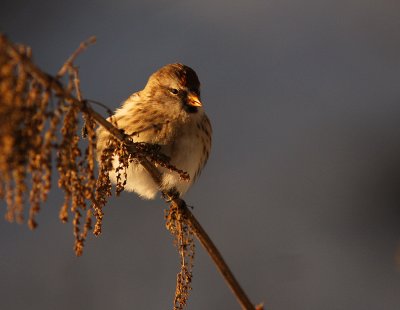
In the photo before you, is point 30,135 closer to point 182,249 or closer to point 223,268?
point 223,268

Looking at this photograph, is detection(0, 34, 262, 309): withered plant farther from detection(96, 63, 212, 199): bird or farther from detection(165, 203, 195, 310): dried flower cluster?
detection(96, 63, 212, 199): bird

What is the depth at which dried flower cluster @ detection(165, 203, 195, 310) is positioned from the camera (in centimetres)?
130

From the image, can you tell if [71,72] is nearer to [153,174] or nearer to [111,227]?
[153,174]

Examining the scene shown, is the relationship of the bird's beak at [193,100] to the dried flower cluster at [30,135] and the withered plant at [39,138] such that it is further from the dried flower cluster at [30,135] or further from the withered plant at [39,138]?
the dried flower cluster at [30,135]

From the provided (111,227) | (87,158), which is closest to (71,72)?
(87,158)

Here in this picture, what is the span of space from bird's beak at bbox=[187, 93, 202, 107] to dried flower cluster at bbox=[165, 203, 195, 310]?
2.89 feet

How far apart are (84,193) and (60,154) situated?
87 millimetres

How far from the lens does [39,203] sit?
0.86 m

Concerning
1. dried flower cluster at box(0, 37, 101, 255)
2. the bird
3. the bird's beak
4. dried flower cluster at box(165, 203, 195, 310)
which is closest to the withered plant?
dried flower cluster at box(0, 37, 101, 255)

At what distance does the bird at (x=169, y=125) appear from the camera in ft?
7.38

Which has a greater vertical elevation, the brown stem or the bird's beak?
the bird's beak

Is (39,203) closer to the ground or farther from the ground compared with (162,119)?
closer to the ground

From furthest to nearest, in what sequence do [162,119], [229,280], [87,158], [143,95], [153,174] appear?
[143,95], [162,119], [153,174], [229,280], [87,158]

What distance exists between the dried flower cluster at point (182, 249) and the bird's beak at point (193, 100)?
2.89 ft
